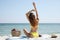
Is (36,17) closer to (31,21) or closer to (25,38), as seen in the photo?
(31,21)

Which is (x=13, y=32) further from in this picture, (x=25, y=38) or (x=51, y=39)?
(x=51, y=39)

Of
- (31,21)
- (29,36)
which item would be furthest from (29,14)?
(29,36)

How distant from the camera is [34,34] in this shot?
12.9ft

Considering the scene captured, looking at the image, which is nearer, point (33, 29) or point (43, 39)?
point (43, 39)

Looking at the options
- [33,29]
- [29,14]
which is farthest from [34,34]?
[29,14]

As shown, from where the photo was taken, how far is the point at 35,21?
3.94m

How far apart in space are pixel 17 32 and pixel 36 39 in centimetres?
50

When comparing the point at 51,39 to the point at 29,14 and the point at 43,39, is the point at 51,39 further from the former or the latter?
the point at 29,14

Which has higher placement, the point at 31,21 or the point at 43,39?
the point at 31,21

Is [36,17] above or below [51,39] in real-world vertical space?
above

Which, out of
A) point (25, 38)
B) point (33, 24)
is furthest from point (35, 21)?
point (25, 38)

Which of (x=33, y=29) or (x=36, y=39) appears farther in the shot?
(x=33, y=29)

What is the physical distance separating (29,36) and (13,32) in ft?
1.06

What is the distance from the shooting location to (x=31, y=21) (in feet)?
12.9
